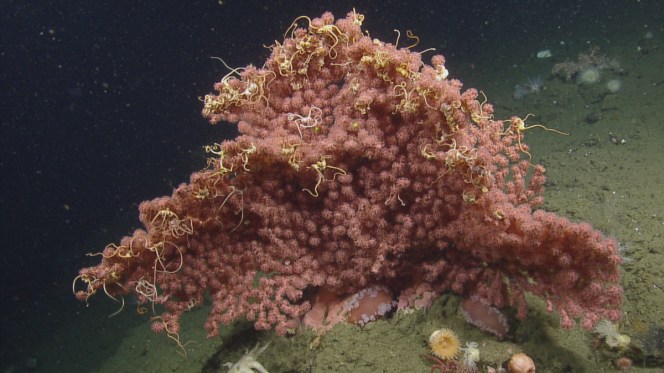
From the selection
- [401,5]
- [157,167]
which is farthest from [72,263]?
[401,5]

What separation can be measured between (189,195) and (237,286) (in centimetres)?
93

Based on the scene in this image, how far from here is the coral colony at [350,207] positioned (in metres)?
3.02

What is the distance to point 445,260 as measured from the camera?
11.8ft

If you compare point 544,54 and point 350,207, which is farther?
point 544,54

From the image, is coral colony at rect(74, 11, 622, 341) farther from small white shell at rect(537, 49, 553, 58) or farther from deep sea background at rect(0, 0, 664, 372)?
small white shell at rect(537, 49, 553, 58)

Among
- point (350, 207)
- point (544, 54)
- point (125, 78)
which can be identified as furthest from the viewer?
point (125, 78)

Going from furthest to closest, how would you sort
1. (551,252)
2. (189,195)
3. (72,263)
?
(72,263) → (189,195) → (551,252)

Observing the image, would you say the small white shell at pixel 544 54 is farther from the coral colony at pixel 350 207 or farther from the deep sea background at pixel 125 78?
the coral colony at pixel 350 207

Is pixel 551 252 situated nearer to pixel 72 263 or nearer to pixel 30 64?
pixel 72 263

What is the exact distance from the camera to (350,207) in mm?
3416

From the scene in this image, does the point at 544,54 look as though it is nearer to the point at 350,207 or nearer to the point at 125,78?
the point at 350,207

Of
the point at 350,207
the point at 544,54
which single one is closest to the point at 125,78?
the point at 544,54

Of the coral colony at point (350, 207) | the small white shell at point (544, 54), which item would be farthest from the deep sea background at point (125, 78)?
the coral colony at point (350, 207)

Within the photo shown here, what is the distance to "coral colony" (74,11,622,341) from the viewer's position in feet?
9.91
